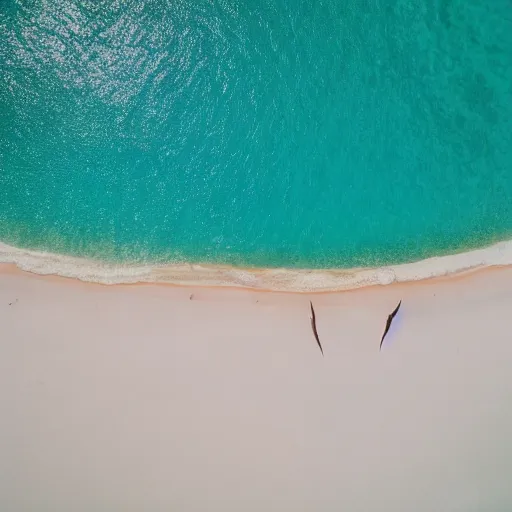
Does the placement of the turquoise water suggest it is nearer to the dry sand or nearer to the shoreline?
the shoreline

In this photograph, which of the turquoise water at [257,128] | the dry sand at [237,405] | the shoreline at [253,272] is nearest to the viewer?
the dry sand at [237,405]

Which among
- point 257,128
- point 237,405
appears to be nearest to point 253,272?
point 237,405

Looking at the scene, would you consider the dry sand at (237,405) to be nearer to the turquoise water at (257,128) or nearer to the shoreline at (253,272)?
the shoreline at (253,272)

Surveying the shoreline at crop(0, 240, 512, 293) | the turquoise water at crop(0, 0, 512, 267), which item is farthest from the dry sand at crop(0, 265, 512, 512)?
the turquoise water at crop(0, 0, 512, 267)

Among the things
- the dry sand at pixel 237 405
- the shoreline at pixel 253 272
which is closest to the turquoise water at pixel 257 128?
the shoreline at pixel 253 272

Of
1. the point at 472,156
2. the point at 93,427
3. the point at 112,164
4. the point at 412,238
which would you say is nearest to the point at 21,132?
the point at 112,164
